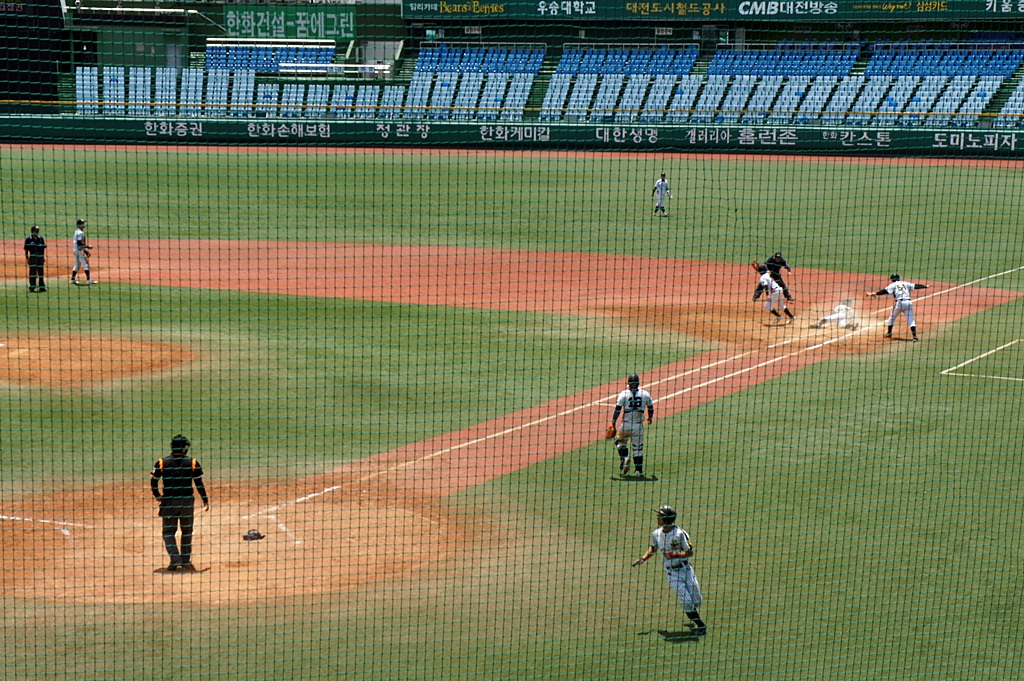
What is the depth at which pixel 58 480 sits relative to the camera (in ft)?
55.3

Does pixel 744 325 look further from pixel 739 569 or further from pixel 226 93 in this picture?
pixel 226 93

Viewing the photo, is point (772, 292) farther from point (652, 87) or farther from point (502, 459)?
point (652, 87)

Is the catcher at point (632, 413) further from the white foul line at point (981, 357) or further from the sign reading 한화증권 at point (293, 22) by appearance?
the sign reading 한화증권 at point (293, 22)

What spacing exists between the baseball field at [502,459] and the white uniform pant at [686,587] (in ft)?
1.48

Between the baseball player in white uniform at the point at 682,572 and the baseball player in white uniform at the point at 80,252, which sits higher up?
the baseball player in white uniform at the point at 80,252

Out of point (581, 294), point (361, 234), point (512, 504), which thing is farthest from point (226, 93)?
point (512, 504)

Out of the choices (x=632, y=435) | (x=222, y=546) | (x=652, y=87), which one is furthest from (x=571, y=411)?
(x=652, y=87)

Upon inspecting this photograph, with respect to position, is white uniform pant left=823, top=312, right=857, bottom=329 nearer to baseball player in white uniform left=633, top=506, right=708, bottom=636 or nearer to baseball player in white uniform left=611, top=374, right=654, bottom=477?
baseball player in white uniform left=611, top=374, right=654, bottom=477

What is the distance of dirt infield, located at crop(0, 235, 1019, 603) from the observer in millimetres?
14016

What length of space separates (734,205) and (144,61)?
2196 centimetres

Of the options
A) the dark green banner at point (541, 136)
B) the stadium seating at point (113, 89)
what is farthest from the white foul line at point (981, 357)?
the stadium seating at point (113, 89)

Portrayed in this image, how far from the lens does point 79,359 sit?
76.2 ft

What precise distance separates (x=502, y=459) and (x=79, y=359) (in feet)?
30.7

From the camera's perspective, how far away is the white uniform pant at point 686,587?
40.7ft
